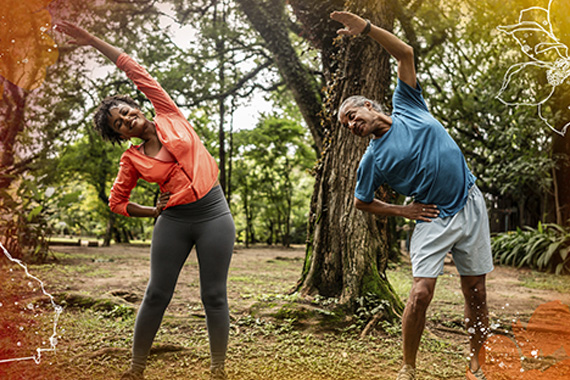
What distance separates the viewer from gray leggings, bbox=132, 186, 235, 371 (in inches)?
101

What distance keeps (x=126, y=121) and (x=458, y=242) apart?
208cm

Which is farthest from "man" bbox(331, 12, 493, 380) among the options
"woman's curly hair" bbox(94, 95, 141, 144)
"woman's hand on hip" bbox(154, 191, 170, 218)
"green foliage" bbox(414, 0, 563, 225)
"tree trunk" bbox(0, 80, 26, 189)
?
"green foliage" bbox(414, 0, 563, 225)

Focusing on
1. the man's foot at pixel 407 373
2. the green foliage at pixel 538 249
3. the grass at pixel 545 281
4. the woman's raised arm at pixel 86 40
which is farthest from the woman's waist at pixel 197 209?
the green foliage at pixel 538 249

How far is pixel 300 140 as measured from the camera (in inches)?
669

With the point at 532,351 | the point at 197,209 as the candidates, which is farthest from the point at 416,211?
the point at 532,351

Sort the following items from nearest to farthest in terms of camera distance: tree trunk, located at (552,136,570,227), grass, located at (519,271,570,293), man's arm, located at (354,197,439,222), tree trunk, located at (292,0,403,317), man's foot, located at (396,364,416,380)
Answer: man's foot, located at (396,364,416,380) → man's arm, located at (354,197,439,222) → tree trunk, located at (292,0,403,317) → grass, located at (519,271,570,293) → tree trunk, located at (552,136,570,227)

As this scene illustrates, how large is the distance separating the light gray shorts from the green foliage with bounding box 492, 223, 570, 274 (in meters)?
8.13

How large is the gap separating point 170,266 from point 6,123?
822 cm

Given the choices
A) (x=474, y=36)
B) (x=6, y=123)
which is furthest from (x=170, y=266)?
(x=474, y=36)

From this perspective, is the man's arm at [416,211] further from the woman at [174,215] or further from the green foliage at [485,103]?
the green foliage at [485,103]

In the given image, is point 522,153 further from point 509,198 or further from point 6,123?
point 6,123

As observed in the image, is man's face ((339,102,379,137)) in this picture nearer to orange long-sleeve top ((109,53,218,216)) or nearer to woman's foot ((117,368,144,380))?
orange long-sleeve top ((109,53,218,216))

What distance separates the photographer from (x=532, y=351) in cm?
344
